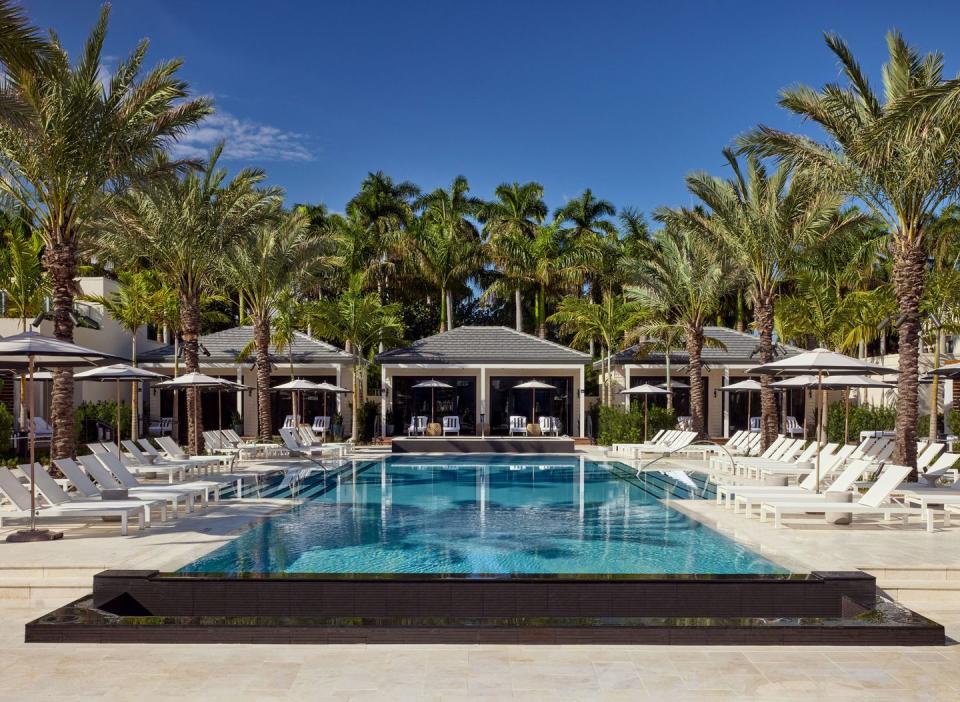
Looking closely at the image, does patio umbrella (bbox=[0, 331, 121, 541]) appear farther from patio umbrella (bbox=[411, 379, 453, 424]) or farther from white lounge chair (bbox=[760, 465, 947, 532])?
patio umbrella (bbox=[411, 379, 453, 424])

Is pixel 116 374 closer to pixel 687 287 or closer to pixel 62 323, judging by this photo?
pixel 62 323

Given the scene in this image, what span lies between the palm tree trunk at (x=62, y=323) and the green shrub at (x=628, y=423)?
1710cm

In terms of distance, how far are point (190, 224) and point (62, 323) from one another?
5962 millimetres

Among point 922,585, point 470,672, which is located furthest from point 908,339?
point 470,672

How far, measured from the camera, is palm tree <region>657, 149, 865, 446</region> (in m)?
19.8

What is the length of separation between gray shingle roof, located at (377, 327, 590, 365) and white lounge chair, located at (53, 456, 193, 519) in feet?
56.2

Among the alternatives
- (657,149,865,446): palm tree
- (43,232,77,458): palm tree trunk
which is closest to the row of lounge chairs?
(657,149,865,446): palm tree

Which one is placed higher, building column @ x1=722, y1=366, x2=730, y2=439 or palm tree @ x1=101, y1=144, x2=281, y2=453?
palm tree @ x1=101, y1=144, x2=281, y2=453

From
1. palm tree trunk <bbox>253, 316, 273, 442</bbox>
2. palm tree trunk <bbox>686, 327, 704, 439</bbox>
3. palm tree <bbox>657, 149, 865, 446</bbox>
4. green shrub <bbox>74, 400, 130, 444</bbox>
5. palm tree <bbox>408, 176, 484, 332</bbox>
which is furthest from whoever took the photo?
palm tree <bbox>408, 176, 484, 332</bbox>

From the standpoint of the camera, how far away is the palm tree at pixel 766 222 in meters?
19.8

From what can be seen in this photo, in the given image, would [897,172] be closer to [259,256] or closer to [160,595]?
[160,595]

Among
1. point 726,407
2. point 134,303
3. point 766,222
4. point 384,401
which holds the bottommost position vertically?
point 726,407

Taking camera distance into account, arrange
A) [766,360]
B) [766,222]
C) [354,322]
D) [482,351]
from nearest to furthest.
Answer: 1. [766,222]
2. [766,360]
3. [354,322]
4. [482,351]

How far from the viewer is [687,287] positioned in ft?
83.6
